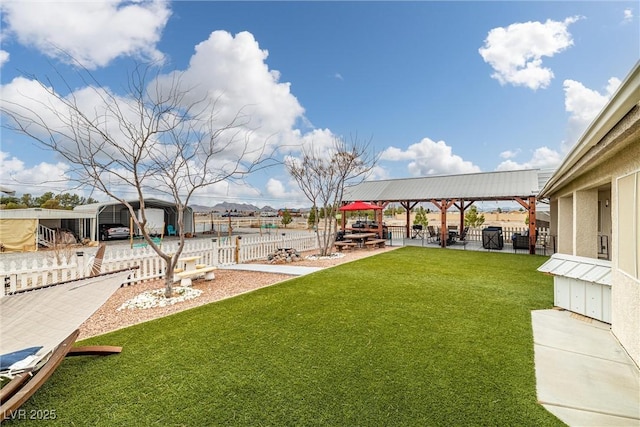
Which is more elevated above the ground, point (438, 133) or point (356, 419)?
point (438, 133)

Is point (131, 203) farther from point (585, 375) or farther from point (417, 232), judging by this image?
point (585, 375)

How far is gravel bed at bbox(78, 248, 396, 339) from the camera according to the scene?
16.7ft

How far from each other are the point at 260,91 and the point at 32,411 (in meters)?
10.1

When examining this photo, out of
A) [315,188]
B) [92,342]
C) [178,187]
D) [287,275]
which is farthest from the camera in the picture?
[315,188]

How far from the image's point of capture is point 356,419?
2580 millimetres

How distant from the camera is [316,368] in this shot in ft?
11.3

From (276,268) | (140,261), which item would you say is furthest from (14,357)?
(276,268)

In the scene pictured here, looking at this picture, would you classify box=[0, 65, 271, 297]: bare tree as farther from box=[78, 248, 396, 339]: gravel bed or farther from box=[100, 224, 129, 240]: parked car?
box=[100, 224, 129, 240]: parked car

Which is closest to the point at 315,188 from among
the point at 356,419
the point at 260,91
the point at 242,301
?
the point at 260,91

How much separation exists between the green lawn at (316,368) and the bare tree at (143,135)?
2.99 m

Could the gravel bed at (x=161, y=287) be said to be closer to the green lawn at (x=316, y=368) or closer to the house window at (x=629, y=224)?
the green lawn at (x=316, y=368)

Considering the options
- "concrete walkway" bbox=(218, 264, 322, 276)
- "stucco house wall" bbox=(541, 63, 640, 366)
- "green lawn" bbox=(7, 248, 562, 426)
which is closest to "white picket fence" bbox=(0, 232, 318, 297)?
"concrete walkway" bbox=(218, 264, 322, 276)

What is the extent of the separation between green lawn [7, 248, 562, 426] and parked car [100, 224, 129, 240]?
22.5 meters

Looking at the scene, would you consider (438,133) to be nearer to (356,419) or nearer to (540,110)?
(540,110)
